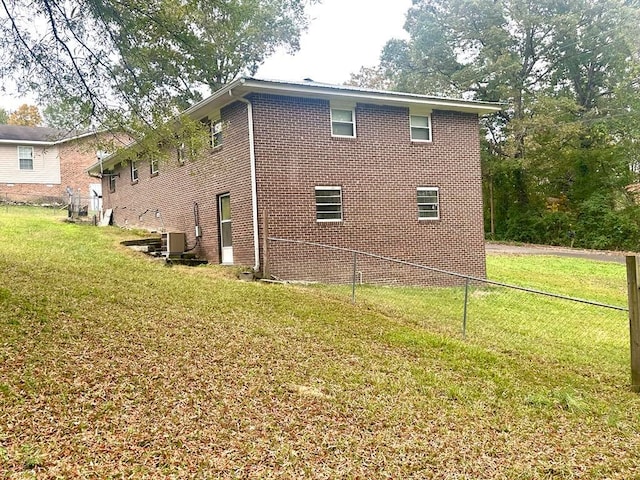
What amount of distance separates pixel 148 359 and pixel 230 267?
744 centimetres

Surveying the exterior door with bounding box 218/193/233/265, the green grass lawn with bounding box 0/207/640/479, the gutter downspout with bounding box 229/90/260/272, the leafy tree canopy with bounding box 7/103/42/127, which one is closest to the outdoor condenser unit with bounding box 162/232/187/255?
the exterior door with bounding box 218/193/233/265

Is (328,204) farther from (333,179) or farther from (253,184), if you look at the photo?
(253,184)

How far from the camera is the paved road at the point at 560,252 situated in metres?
22.8

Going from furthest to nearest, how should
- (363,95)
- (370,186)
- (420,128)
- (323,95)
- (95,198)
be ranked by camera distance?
(95,198) → (420,128) → (370,186) → (363,95) → (323,95)

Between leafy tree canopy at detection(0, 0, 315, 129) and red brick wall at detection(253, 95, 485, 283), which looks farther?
red brick wall at detection(253, 95, 485, 283)

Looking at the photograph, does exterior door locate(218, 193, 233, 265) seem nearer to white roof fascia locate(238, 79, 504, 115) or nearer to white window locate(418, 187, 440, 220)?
white roof fascia locate(238, 79, 504, 115)

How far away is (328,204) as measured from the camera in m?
13.4

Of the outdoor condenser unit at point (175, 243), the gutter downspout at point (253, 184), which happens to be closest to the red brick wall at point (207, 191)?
the gutter downspout at point (253, 184)

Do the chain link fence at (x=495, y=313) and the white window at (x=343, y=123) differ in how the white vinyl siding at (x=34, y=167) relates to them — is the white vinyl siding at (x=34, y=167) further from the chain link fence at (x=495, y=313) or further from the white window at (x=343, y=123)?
the chain link fence at (x=495, y=313)

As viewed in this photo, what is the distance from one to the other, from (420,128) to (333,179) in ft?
10.3

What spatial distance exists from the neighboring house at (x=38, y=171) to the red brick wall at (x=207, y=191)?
1120cm

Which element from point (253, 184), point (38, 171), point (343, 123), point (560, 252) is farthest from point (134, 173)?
point (560, 252)

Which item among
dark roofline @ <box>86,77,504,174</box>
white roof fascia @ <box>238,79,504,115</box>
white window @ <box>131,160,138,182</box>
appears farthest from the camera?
white window @ <box>131,160,138,182</box>

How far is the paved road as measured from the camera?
22844mm
